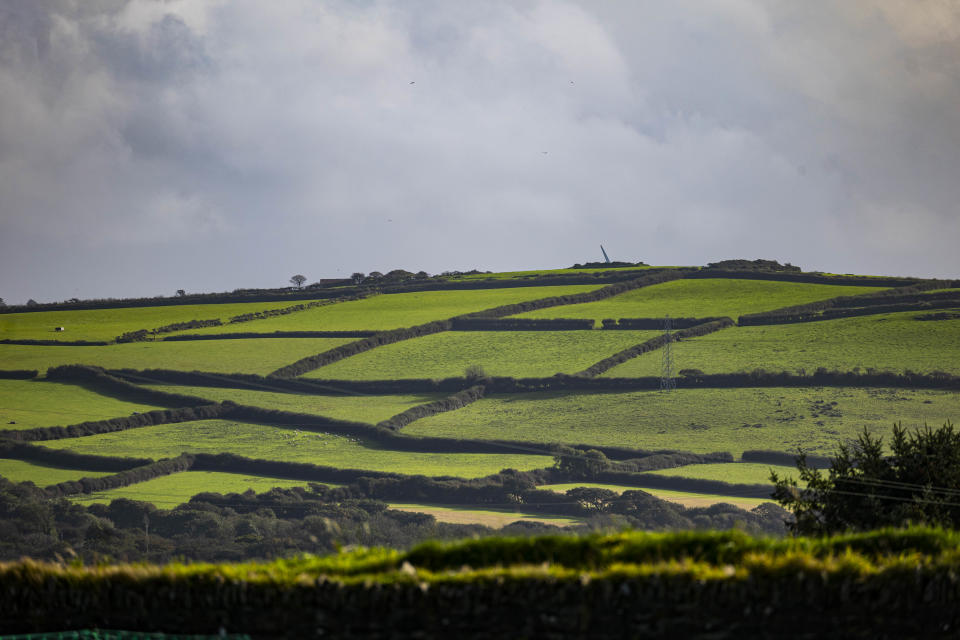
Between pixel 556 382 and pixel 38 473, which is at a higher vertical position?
pixel 556 382

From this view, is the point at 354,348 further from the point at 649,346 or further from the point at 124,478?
the point at 124,478

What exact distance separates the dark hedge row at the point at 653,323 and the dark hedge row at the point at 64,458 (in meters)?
43.2

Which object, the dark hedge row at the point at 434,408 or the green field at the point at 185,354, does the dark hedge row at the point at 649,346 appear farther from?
the green field at the point at 185,354

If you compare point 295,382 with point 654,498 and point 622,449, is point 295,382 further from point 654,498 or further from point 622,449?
point 654,498

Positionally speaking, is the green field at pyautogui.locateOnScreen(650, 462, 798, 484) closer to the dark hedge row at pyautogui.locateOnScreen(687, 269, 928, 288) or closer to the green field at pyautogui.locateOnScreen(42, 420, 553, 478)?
the green field at pyautogui.locateOnScreen(42, 420, 553, 478)

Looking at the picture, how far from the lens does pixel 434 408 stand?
281ft

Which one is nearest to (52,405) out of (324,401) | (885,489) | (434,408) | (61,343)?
(61,343)

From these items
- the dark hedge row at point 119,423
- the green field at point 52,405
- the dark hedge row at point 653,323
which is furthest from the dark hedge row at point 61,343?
the dark hedge row at point 653,323

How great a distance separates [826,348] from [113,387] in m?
59.0

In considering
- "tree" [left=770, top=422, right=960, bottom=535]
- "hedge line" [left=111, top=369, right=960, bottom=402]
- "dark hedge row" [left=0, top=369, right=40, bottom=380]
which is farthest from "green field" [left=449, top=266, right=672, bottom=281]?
"tree" [left=770, top=422, right=960, bottom=535]

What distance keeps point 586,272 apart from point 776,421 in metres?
53.1

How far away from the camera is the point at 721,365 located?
279 ft

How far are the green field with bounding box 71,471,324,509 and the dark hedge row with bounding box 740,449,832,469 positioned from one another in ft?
95.6

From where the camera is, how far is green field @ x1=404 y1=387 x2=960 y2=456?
70.6m
